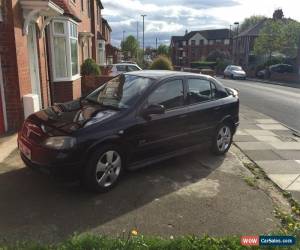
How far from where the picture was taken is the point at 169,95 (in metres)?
5.52

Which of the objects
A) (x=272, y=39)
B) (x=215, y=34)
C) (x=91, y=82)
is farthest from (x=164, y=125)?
(x=215, y=34)

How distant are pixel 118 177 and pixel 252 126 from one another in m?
6.13

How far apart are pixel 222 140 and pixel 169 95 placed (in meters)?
1.75

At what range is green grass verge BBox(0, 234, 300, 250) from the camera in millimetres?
3232

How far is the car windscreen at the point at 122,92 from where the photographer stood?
5088 millimetres

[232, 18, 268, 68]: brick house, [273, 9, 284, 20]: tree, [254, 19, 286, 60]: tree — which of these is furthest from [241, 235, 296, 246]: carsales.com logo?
[232, 18, 268, 68]: brick house

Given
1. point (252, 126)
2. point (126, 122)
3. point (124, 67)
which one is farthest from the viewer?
point (124, 67)

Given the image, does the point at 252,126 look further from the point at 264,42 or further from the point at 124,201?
the point at 264,42

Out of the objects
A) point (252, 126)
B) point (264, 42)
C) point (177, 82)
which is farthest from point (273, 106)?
point (264, 42)

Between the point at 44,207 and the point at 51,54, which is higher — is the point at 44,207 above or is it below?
below

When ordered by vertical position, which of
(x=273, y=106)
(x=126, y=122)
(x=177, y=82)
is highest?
(x=177, y=82)

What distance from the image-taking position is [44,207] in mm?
4168

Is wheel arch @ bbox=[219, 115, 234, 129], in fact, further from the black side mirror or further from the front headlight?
the front headlight

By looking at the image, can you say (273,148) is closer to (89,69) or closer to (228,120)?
(228,120)
